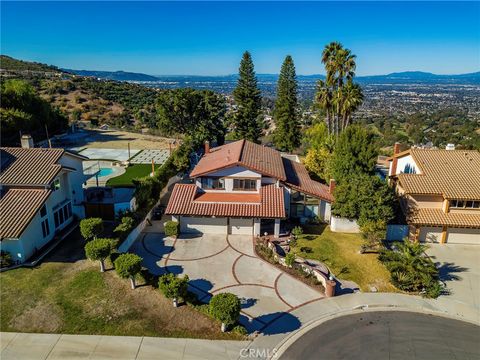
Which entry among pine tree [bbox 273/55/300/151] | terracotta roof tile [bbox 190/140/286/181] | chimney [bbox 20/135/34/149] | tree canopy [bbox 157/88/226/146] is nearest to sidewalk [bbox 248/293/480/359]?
terracotta roof tile [bbox 190/140/286/181]

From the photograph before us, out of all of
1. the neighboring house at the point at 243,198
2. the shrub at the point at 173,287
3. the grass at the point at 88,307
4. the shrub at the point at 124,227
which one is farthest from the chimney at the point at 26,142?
the shrub at the point at 173,287

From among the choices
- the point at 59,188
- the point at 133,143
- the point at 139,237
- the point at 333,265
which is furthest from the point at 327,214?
the point at 133,143

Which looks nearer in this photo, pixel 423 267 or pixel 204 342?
pixel 204 342

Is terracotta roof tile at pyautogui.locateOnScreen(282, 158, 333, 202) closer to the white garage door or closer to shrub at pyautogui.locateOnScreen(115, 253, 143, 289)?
the white garage door

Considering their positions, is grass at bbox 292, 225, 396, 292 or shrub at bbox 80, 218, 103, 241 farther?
shrub at bbox 80, 218, 103, 241

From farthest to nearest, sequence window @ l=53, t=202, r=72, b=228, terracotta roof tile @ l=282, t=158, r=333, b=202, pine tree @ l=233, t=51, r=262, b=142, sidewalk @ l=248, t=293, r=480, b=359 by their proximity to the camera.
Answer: pine tree @ l=233, t=51, r=262, b=142 < terracotta roof tile @ l=282, t=158, r=333, b=202 < window @ l=53, t=202, r=72, b=228 < sidewalk @ l=248, t=293, r=480, b=359

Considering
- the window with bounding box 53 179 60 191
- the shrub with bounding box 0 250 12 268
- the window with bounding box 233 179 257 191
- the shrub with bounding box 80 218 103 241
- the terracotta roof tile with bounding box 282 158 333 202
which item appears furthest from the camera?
the terracotta roof tile with bounding box 282 158 333 202

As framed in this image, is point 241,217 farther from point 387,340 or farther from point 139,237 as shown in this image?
point 387,340
